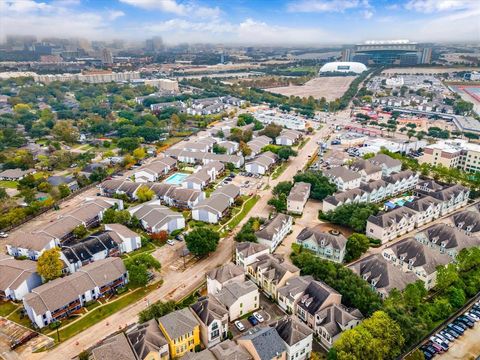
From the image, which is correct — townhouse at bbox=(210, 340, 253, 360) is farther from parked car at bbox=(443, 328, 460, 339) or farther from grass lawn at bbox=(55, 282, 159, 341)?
parked car at bbox=(443, 328, 460, 339)

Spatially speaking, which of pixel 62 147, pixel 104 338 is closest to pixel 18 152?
pixel 62 147

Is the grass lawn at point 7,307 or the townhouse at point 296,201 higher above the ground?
the townhouse at point 296,201

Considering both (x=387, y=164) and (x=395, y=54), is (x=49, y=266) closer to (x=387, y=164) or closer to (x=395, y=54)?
(x=387, y=164)

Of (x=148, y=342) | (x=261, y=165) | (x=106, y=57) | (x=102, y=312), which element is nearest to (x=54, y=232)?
(x=102, y=312)

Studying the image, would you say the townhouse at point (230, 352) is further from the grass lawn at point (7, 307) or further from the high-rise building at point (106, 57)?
the high-rise building at point (106, 57)

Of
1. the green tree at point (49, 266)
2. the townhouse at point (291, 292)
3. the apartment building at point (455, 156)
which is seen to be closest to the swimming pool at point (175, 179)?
the green tree at point (49, 266)

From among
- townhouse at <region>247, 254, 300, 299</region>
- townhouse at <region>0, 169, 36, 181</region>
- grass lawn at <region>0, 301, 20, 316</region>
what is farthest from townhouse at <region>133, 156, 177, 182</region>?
townhouse at <region>247, 254, 300, 299</region>

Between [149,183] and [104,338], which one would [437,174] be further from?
[104,338]
